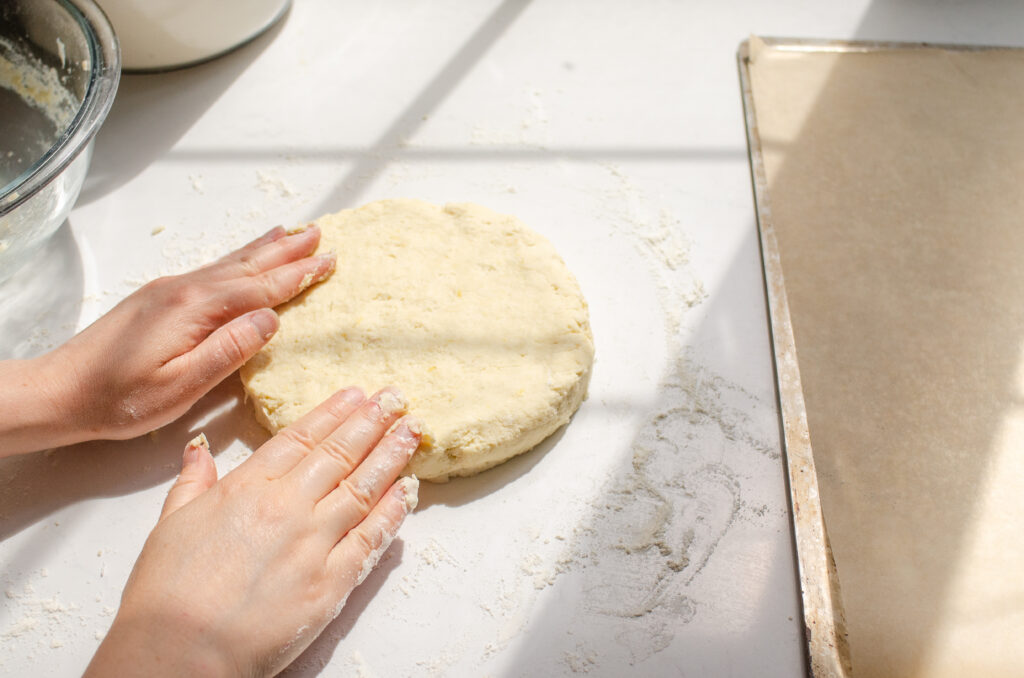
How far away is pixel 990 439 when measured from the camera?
1.27 m

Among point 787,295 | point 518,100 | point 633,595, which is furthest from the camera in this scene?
point 518,100

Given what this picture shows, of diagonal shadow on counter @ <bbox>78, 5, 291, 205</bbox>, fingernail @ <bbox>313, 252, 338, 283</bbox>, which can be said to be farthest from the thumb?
diagonal shadow on counter @ <bbox>78, 5, 291, 205</bbox>

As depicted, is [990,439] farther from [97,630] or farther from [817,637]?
[97,630]

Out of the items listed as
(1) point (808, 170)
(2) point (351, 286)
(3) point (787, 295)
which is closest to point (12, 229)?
(2) point (351, 286)

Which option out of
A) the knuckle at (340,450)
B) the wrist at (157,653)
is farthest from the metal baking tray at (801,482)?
the wrist at (157,653)

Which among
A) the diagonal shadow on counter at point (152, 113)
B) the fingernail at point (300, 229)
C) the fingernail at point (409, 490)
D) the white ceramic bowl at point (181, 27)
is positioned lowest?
the fingernail at point (409, 490)

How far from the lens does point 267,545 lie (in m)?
0.99

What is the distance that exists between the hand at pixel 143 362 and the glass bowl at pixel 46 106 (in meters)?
0.21

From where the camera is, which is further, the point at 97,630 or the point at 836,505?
the point at 836,505

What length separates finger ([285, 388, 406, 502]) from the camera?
1057mm

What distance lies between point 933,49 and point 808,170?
59 cm

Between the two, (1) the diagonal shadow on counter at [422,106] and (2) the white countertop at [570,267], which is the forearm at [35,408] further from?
(1) the diagonal shadow on counter at [422,106]

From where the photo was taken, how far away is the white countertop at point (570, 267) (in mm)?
1095

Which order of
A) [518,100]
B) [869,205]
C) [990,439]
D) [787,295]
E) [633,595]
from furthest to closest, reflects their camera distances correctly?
1. [518,100]
2. [869,205]
3. [787,295]
4. [990,439]
5. [633,595]
